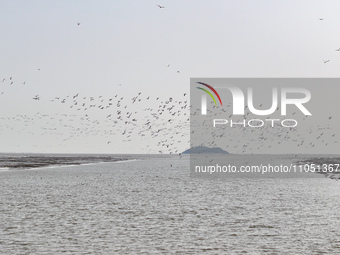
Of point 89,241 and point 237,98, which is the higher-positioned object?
point 237,98

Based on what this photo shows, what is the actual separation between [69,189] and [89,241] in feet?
112

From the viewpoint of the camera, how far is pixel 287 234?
28844 mm

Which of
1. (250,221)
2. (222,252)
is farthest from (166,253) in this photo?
(250,221)

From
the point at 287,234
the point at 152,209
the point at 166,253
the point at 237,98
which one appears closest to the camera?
the point at 166,253

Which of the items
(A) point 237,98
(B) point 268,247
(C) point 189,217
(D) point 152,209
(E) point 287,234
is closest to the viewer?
(B) point 268,247

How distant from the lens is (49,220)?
3322cm

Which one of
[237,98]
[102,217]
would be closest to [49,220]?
[102,217]

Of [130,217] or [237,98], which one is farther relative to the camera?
[237,98]

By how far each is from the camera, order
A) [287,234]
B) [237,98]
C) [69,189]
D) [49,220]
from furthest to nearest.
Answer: [237,98], [69,189], [49,220], [287,234]

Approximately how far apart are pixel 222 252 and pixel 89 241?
21.1 feet

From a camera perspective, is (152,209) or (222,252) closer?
(222,252)

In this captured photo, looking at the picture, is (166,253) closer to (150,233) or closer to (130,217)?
(150,233)

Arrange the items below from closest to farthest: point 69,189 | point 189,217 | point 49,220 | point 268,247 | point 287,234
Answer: point 268,247, point 287,234, point 49,220, point 189,217, point 69,189

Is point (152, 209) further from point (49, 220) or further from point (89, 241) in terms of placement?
point (89, 241)
